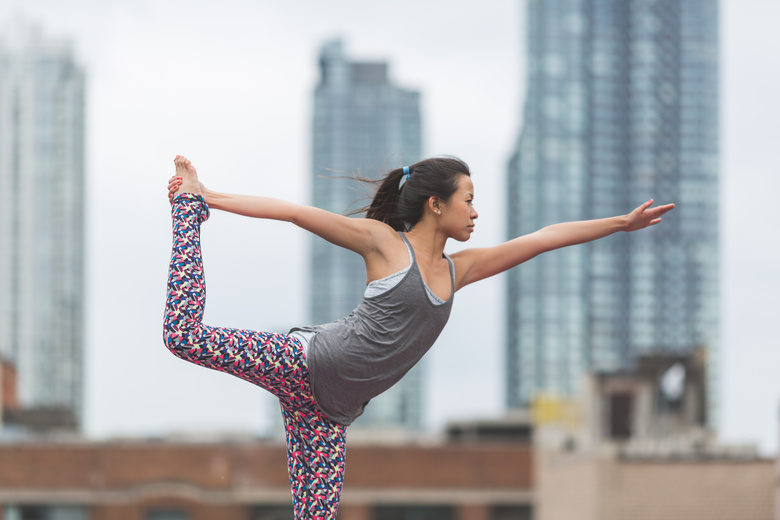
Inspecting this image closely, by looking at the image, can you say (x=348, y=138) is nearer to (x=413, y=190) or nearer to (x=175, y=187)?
(x=413, y=190)

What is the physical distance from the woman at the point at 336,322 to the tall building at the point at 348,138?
159 metres

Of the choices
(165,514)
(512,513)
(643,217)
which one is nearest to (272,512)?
(165,514)

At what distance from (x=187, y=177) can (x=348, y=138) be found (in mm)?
179327

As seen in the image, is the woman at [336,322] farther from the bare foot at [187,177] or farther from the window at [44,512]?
the window at [44,512]

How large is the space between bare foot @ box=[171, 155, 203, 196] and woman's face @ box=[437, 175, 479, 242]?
3.72 ft

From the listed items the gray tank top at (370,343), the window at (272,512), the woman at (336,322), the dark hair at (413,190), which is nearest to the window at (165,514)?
the window at (272,512)

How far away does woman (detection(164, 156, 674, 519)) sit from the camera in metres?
5.78

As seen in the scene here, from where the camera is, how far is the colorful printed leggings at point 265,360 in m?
5.70

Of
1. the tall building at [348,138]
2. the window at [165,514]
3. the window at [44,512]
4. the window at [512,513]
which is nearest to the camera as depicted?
the window at [44,512]

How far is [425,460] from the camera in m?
Answer: 51.4

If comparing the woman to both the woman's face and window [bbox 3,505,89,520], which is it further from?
window [bbox 3,505,89,520]

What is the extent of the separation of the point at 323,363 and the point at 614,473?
3272 cm

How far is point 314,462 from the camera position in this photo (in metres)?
6.02

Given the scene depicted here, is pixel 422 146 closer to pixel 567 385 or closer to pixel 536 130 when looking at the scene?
pixel 536 130
